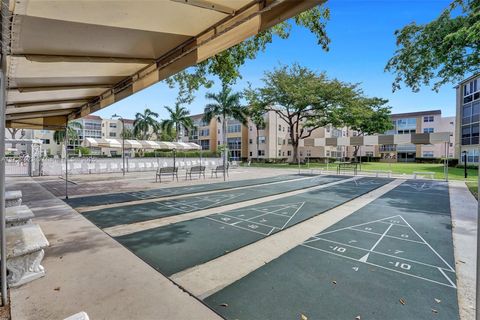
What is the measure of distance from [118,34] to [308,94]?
3354cm

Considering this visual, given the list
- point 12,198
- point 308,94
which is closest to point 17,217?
point 12,198

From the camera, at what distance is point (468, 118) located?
31.3 m

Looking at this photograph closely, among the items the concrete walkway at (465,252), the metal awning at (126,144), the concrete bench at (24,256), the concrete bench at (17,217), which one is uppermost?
the metal awning at (126,144)

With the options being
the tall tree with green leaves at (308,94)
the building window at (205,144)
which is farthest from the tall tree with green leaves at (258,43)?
the building window at (205,144)

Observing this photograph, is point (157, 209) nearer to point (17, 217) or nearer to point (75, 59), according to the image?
point (17, 217)

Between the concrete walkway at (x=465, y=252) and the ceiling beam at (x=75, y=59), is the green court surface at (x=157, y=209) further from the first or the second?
the concrete walkway at (x=465, y=252)

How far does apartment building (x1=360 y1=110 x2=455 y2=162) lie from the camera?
52.1 metres

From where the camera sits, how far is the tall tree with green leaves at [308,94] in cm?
3406

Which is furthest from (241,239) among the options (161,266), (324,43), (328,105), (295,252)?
(328,105)

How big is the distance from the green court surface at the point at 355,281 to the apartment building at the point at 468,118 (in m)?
34.4

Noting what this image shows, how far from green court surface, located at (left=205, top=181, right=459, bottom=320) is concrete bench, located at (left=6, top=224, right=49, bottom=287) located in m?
2.43

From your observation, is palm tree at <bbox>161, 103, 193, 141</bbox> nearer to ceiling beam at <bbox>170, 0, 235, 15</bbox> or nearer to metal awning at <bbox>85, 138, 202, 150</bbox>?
→ metal awning at <bbox>85, 138, 202, 150</bbox>

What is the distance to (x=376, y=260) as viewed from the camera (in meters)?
4.27

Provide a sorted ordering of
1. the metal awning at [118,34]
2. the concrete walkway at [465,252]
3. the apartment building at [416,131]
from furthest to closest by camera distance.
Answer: the apartment building at [416,131] → the concrete walkway at [465,252] → the metal awning at [118,34]
